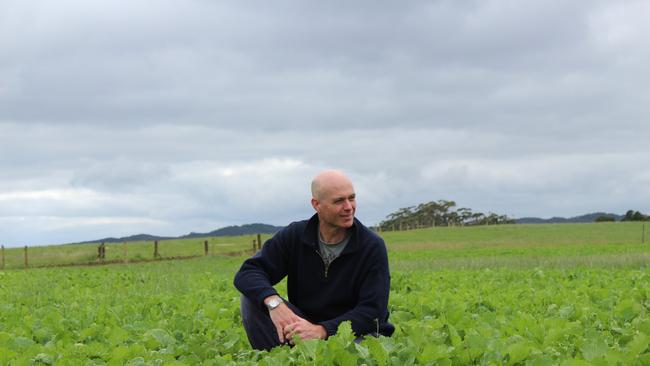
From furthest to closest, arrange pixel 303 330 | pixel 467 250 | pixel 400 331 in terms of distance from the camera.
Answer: pixel 467 250 < pixel 400 331 < pixel 303 330

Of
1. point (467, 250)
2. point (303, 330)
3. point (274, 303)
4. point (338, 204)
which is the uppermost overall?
point (338, 204)

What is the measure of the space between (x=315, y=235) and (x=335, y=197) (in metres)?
0.65

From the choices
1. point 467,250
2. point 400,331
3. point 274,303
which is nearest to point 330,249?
point 274,303

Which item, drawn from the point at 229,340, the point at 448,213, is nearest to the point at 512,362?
the point at 229,340

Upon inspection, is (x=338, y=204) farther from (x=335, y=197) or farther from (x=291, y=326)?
(x=291, y=326)

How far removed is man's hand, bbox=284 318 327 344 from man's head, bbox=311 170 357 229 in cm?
→ 79

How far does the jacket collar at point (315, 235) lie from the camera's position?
18.4ft

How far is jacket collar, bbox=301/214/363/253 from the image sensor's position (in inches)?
221

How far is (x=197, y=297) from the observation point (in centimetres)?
1122

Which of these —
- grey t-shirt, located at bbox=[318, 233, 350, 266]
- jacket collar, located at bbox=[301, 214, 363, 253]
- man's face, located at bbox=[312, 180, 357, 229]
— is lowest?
grey t-shirt, located at bbox=[318, 233, 350, 266]

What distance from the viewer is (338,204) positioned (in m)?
5.21

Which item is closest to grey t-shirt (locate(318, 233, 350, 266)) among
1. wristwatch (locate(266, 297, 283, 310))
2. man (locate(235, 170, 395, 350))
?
man (locate(235, 170, 395, 350))

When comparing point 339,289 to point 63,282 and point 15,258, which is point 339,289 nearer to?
point 63,282

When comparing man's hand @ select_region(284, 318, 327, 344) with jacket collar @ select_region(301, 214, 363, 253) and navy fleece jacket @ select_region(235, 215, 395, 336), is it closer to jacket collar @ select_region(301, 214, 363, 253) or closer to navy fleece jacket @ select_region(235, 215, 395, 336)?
navy fleece jacket @ select_region(235, 215, 395, 336)
